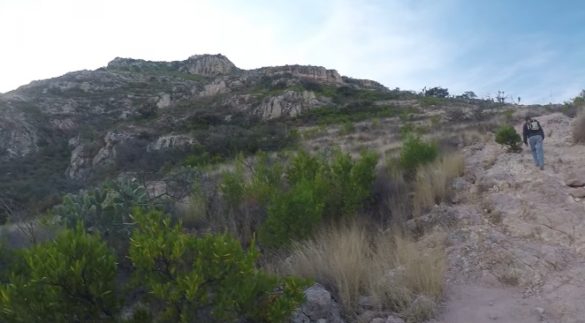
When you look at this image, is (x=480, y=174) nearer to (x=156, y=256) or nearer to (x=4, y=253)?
(x=156, y=256)

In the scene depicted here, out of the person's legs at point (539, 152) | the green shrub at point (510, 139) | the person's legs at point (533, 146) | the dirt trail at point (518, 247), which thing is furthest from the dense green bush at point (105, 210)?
the green shrub at point (510, 139)

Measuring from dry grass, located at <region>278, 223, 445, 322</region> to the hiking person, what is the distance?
4.12 metres

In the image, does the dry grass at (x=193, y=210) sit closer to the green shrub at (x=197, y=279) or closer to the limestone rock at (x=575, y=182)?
the green shrub at (x=197, y=279)

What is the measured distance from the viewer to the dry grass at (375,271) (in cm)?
430

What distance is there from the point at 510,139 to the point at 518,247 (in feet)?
19.7

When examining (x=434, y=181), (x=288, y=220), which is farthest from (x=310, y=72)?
(x=288, y=220)

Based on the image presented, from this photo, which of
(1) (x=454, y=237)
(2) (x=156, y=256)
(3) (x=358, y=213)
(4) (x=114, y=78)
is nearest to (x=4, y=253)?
(2) (x=156, y=256)

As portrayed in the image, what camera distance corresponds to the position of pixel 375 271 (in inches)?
186

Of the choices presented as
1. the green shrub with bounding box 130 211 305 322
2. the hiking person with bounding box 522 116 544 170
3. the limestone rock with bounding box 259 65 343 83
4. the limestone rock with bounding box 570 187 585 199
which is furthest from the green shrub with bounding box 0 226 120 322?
the limestone rock with bounding box 259 65 343 83

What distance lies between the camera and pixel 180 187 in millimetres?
9188

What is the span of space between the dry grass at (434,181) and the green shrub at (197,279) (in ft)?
13.8

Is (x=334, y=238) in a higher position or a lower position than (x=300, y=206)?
lower

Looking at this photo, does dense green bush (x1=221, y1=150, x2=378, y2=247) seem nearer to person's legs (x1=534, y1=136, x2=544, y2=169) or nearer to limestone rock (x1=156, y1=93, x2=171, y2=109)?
person's legs (x1=534, y1=136, x2=544, y2=169)

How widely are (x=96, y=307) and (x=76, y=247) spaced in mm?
430
